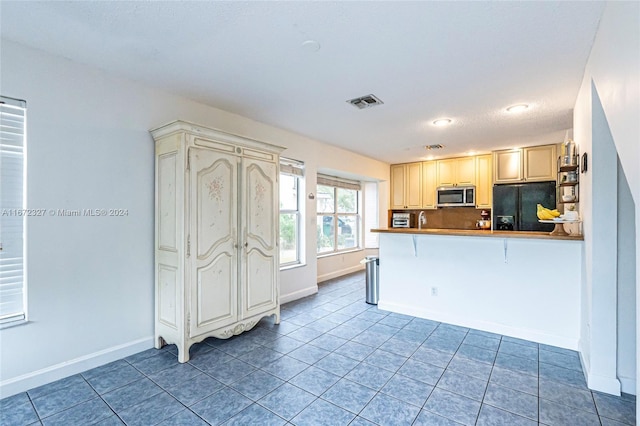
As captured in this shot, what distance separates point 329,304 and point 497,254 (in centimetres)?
224

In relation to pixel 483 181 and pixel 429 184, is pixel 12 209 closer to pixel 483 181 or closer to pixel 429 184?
pixel 429 184

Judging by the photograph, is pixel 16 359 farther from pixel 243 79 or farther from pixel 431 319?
pixel 431 319

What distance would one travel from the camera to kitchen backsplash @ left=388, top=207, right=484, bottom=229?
641cm

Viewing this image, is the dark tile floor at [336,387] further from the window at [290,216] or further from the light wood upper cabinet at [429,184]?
the light wood upper cabinet at [429,184]

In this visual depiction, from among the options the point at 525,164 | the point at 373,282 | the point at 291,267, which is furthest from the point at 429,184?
the point at 291,267

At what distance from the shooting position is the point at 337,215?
21.4ft

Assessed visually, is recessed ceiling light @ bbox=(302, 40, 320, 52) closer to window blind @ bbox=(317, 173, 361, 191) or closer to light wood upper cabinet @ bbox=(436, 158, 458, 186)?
window blind @ bbox=(317, 173, 361, 191)

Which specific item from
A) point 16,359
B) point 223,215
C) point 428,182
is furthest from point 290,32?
point 428,182

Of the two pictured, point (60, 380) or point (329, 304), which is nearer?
point (60, 380)

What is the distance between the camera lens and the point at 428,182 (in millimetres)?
6598

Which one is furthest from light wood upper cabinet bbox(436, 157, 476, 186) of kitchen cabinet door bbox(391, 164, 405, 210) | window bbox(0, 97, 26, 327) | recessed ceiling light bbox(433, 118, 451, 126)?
window bbox(0, 97, 26, 327)

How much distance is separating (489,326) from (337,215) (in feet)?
12.1

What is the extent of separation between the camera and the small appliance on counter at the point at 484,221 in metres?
6.10

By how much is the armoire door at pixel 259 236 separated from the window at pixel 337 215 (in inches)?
96.0
